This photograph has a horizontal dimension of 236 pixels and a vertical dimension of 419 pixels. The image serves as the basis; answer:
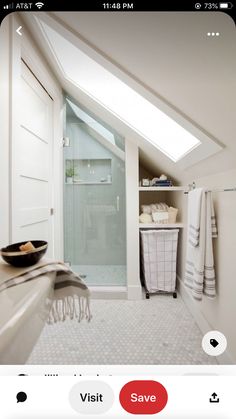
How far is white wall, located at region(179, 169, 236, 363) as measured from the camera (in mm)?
784

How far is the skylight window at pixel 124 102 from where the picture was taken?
97 centimetres

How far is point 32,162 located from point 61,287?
621 mm

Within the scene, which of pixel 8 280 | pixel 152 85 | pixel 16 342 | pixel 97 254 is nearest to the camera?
pixel 16 342

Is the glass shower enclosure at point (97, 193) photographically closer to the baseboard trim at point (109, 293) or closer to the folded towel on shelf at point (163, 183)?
the baseboard trim at point (109, 293)

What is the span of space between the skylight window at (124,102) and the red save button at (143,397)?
88cm

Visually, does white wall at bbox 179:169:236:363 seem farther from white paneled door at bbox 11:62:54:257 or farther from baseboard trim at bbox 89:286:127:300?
white paneled door at bbox 11:62:54:257

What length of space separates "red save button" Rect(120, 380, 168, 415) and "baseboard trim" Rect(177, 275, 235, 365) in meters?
0.14

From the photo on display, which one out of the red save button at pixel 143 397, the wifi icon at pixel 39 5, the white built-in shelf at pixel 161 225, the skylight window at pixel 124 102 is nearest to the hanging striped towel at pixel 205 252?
the skylight window at pixel 124 102

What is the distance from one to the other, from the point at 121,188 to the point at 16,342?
1.42 meters

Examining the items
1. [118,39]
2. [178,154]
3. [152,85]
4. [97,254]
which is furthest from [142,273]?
[118,39]

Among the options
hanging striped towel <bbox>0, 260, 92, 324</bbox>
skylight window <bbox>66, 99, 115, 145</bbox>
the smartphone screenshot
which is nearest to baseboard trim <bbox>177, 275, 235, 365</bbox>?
the smartphone screenshot

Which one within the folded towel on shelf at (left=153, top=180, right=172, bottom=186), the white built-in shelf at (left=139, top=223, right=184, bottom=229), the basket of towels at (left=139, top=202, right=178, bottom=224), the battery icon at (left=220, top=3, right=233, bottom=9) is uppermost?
the battery icon at (left=220, top=3, right=233, bottom=9)

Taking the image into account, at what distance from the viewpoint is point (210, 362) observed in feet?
1.37

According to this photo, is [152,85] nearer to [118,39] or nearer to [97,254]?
[118,39]
